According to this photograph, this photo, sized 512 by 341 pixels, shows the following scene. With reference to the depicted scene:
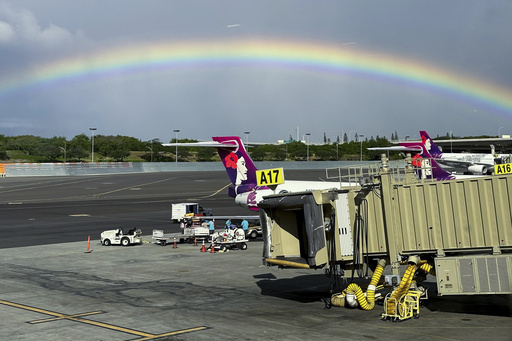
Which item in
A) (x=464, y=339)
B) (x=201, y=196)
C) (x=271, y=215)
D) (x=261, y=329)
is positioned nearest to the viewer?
(x=464, y=339)

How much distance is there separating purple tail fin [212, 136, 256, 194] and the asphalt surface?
20.3 feet

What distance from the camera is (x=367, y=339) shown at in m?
16.7

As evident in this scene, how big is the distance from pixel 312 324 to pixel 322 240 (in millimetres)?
3304

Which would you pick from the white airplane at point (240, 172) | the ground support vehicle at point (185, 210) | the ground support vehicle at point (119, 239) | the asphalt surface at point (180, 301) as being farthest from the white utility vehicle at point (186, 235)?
the ground support vehicle at point (185, 210)

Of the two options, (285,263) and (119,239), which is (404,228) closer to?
(285,263)

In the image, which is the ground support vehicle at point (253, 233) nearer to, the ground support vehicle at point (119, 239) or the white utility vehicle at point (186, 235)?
the white utility vehicle at point (186, 235)

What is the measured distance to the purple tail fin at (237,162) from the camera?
152 ft

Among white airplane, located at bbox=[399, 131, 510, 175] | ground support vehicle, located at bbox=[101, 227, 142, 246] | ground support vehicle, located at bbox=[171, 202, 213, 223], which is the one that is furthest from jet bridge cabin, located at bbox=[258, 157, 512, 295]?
white airplane, located at bbox=[399, 131, 510, 175]

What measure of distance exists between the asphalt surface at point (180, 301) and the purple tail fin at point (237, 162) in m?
6.19

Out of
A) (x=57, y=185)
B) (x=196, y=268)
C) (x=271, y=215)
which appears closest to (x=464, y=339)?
(x=271, y=215)

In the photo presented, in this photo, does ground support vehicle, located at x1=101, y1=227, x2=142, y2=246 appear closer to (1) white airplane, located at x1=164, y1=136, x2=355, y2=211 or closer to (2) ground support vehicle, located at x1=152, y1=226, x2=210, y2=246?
(2) ground support vehicle, located at x1=152, y1=226, x2=210, y2=246

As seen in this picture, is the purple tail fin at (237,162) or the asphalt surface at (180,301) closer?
the asphalt surface at (180,301)

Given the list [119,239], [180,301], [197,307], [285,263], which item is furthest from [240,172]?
[197,307]

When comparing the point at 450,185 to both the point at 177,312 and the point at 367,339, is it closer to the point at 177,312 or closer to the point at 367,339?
the point at 367,339
